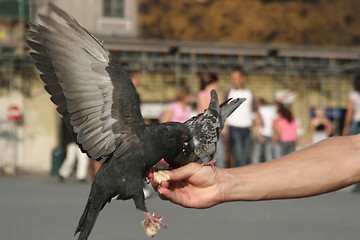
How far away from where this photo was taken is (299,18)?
24.0 m

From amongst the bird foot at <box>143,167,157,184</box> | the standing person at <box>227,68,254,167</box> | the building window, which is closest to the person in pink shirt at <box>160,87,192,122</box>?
the standing person at <box>227,68,254,167</box>

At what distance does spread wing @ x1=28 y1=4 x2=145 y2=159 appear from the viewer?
4.05 m

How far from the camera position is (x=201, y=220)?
25.0ft

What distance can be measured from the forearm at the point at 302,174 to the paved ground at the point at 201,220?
287 centimetres

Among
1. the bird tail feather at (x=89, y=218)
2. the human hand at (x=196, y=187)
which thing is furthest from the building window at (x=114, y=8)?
the human hand at (x=196, y=187)

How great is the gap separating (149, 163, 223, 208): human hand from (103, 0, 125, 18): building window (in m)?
19.7

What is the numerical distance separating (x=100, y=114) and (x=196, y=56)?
18.5 meters

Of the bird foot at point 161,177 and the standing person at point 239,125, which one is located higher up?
the bird foot at point 161,177

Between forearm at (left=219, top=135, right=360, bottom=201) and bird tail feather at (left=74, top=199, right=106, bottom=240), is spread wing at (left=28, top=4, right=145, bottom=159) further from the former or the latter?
forearm at (left=219, top=135, right=360, bottom=201)

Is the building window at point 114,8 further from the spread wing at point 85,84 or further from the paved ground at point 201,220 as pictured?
the spread wing at point 85,84

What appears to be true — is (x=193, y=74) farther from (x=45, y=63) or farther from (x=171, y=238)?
(x=45, y=63)

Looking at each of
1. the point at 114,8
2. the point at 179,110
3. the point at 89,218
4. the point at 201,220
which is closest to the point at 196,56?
the point at 114,8

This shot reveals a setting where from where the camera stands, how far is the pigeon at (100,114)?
12.8 feet

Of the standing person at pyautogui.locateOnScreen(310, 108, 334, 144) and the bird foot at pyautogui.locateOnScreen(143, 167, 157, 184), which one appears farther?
the standing person at pyautogui.locateOnScreen(310, 108, 334, 144)
